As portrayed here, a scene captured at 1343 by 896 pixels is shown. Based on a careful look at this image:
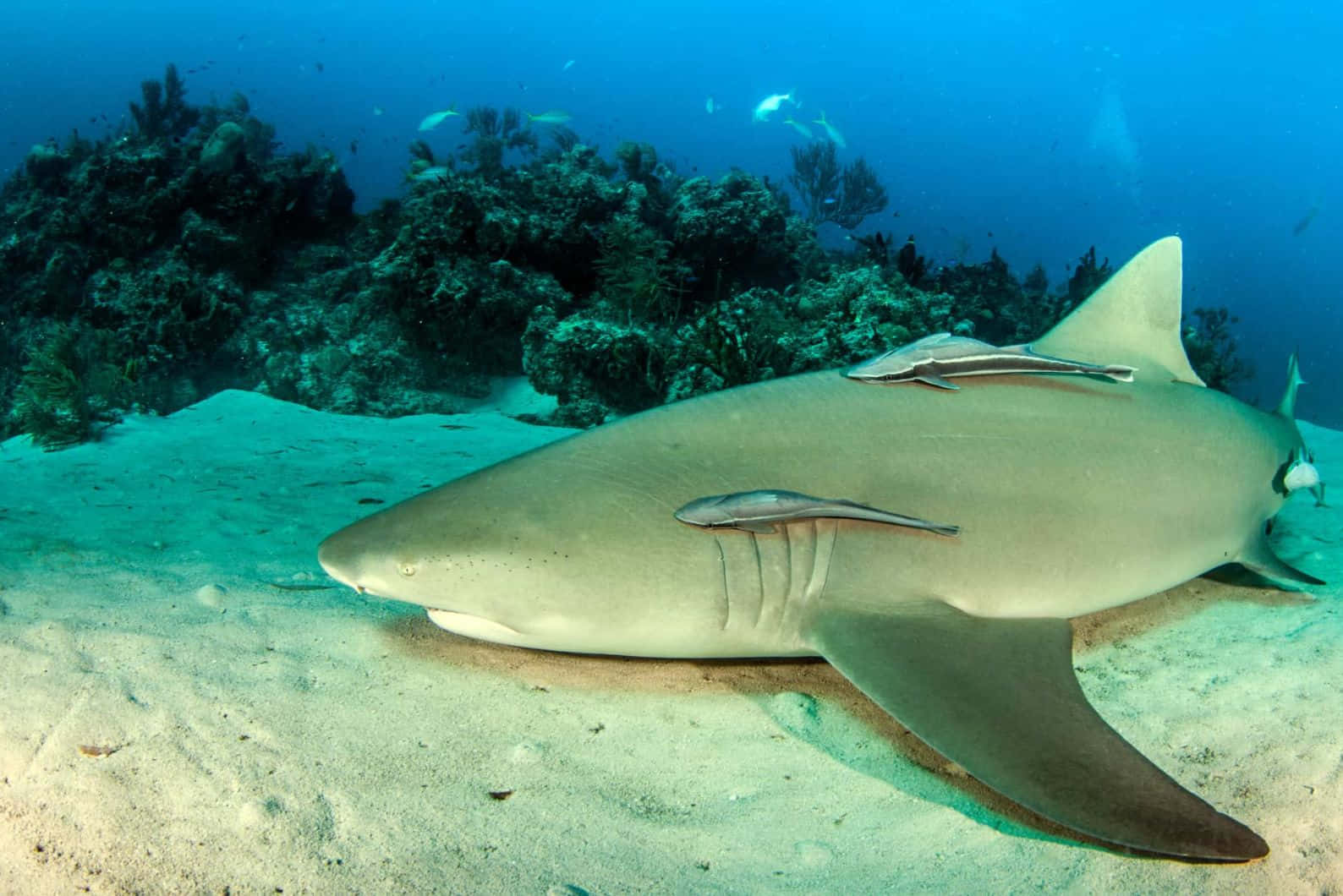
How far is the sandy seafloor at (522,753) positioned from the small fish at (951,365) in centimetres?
113

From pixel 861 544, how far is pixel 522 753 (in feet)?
4.21

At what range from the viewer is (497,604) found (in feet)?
7.87

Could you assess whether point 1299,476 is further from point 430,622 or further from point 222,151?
point 222,151

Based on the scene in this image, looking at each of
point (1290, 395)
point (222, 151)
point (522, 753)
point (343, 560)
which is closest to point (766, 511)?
point (522, 753)

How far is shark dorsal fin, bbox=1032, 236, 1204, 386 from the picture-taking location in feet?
11.9

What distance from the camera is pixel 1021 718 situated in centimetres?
198

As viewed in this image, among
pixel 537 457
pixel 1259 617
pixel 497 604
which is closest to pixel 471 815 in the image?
pixel 497 604

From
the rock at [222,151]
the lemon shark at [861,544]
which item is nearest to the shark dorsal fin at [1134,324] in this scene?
the lemon shark at [861,544]

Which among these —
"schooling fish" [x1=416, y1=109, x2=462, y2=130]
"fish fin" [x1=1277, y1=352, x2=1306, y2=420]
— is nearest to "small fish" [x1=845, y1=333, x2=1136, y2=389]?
"fish fin" [x1=1277, y1=352, x2=1306, y2=420]

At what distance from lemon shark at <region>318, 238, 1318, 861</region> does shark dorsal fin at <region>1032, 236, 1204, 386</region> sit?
52 centimetres

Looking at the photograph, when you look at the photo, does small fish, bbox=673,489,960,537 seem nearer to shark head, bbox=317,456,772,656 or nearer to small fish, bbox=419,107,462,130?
shark head, bbox=317,456,772,656

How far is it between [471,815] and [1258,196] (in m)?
179

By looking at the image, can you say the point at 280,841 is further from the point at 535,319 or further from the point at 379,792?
the point at 535,319

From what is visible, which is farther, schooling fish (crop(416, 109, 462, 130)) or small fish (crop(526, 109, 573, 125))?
schooling fish (crop(416, 109, 462, 130))
